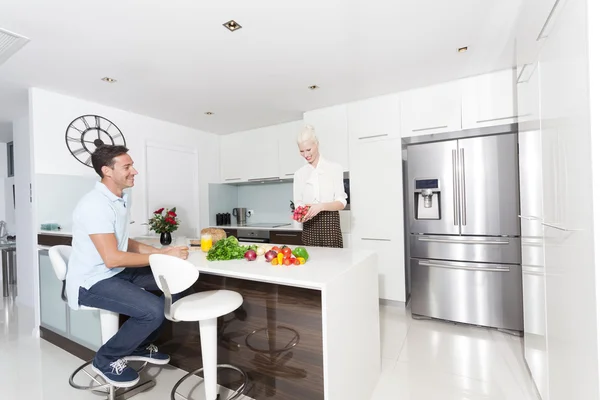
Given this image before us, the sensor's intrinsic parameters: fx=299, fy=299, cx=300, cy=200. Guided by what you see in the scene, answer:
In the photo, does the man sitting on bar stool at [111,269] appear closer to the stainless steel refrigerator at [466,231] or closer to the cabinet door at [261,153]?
the stainless steel refrigerator at [466,231]

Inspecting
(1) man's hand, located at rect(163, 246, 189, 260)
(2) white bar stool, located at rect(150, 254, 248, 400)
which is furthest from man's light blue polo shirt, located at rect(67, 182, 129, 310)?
(2) white bar stool, located at rect(150, 254, 248, 400)

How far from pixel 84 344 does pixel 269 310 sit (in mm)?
1845

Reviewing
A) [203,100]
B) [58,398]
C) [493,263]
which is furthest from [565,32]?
[58,398]

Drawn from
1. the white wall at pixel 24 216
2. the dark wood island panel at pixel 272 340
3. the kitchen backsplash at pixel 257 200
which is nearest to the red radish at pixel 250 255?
the dark wood island panel at pixel 272 340

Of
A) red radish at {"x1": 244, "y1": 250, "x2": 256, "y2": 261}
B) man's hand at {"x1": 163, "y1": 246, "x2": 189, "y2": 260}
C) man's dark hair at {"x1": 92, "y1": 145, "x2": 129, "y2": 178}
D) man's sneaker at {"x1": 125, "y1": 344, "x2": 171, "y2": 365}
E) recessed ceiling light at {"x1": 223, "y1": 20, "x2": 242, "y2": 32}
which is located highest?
recessed ceiling light at {"x1": 223, "y1": 20, "x2": 242, "y2": 32}

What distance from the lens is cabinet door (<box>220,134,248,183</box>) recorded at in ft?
15.5

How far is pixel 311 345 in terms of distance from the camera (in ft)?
4.91

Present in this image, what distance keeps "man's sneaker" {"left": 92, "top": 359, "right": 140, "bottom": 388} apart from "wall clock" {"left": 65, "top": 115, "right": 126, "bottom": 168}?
2.31 meters

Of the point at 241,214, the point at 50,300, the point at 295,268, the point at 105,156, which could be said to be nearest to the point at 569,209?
the point at 295,268

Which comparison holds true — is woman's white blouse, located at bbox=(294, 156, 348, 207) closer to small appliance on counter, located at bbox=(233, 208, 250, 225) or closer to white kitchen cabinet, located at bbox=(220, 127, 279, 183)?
white kitchen cabinet, located at bbox=(220, 127, 279, 183)

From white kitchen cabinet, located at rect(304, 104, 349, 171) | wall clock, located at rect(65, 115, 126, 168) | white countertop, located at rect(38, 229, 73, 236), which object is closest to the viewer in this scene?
white countertop, located at rect(38, 229, 73, 236)

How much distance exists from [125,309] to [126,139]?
2732 millimetres

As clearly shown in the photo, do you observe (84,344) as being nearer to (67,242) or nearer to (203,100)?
(67,242)

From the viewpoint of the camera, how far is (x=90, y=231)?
5.23ft
